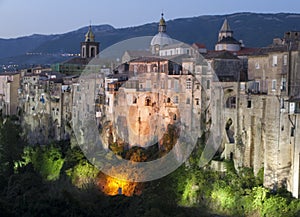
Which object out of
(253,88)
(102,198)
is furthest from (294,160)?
(102,198)

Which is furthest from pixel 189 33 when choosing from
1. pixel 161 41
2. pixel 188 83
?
pixel 188 83

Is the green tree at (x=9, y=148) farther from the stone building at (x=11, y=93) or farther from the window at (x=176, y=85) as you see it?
the window at (x=176, y=85)

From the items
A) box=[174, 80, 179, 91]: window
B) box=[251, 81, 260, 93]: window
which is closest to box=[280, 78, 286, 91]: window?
box=[251, 81, 260, 93]: window

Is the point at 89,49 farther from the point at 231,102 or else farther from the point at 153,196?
the point at 153,196

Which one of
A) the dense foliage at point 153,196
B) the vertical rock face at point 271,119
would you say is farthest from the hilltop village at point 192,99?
the dense foliage at point 153,196

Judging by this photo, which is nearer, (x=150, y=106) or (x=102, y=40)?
(x=150, y=106)

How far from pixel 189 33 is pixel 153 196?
2709 inches

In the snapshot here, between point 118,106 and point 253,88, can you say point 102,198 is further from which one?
point 253,88

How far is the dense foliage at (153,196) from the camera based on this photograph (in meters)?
21.6

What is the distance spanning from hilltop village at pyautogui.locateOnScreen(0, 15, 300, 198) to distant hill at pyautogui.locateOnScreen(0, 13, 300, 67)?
126 feet

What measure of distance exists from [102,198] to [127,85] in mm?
7591

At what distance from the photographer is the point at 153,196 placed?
23484 millimetres

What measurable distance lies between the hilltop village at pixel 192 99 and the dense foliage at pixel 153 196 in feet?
2.88

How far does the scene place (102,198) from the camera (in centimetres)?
2623
